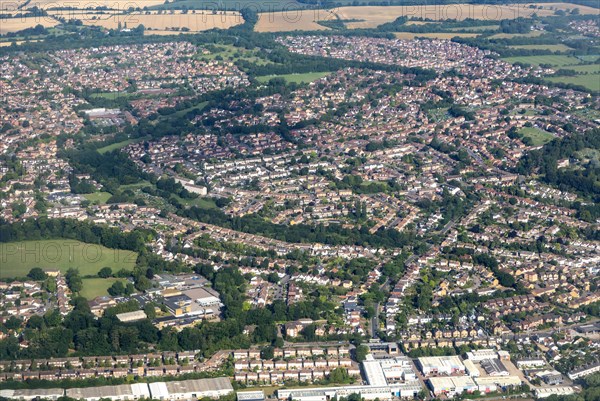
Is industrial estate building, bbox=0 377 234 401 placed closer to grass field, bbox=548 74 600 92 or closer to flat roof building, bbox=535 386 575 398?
flat roof building, bbox=535 386 575 398

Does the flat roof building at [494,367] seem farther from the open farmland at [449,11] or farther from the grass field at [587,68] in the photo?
the open farmland at [449,11]

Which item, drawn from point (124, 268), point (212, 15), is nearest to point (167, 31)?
point (212, 15)

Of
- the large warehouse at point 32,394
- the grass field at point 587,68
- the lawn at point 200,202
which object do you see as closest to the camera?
the large warehouse at point 32,394

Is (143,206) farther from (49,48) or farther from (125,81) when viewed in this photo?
(49,48)

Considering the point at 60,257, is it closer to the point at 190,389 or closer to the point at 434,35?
the point at 190,389

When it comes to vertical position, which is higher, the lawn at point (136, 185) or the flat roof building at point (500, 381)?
the lawn at point (136, 185)

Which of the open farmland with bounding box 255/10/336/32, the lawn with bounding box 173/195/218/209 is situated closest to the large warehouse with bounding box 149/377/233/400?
the lawn with bounding box 173/195/218/209

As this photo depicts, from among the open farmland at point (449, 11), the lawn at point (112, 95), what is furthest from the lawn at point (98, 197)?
the open farmland at point (449, 11)
